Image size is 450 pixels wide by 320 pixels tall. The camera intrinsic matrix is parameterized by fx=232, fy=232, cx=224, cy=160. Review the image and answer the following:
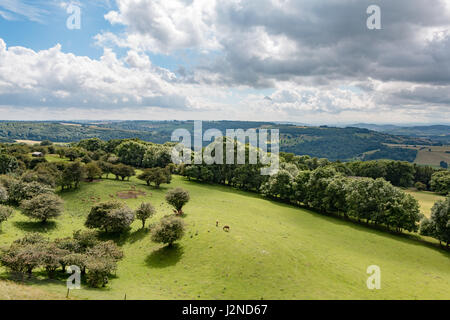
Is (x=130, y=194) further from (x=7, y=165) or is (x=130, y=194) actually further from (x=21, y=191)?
(x=7, y=165)

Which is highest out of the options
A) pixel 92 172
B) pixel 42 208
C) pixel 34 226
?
pixel 92 172

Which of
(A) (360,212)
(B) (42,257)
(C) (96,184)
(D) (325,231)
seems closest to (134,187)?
(C) (96,184)

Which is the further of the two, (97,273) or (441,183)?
(441,183)

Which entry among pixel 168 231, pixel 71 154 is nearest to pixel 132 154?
pixel 71 154

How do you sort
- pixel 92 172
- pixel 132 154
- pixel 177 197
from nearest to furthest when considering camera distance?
pixel 177 197 → pixel 92 172 → pixel 132 154

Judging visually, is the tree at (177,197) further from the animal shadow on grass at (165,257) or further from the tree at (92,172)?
the tree at (92,172)

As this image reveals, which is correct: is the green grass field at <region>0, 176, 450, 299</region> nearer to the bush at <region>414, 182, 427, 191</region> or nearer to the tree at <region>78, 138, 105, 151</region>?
the bush at <region>414, 182, 427, 191</region>

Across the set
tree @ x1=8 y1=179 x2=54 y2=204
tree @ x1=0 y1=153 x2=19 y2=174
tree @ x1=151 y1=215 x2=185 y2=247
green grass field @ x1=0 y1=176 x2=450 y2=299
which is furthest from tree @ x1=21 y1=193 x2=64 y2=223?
tree @ x1=0 y1=153 x2=19 y2=174
